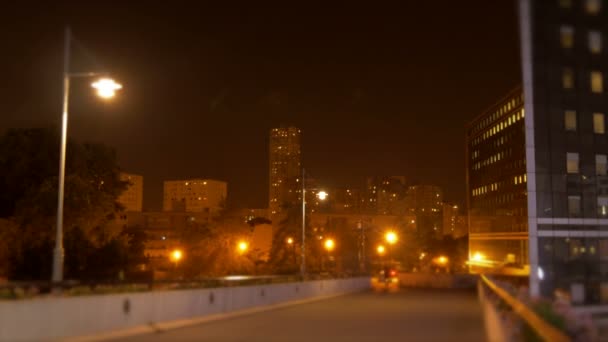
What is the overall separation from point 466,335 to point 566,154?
49.5 meters

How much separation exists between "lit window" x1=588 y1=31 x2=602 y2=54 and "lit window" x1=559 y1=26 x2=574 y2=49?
1659mm

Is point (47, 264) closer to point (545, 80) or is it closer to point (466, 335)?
point (466, 335)

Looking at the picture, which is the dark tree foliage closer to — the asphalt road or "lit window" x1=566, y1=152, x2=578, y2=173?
the asphalt road

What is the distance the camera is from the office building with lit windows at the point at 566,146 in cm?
5941

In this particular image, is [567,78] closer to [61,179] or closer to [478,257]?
[478,257]

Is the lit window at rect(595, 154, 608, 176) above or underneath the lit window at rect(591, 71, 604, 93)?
underneath

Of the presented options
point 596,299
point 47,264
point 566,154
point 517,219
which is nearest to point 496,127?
point 517,219

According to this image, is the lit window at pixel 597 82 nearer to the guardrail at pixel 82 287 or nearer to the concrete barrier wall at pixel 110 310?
the concrete barrier wall at pixel 110 310

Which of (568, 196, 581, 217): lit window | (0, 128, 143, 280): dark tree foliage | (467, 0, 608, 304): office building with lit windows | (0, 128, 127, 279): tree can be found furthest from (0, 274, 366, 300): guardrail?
(568, 196, 581, 217): lit window

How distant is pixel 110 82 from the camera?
2197 centimetres

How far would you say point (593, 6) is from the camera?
55656mm

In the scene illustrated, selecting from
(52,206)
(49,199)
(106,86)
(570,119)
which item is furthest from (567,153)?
(106,86)

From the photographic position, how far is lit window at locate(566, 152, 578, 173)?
65.2 meters

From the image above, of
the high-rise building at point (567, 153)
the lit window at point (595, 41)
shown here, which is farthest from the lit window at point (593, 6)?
the lit window at point (595, 41)
